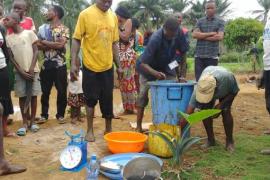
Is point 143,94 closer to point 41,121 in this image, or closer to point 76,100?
point 76,100

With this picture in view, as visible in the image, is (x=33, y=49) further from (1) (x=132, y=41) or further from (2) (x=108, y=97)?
(1) (x=132, y=41)

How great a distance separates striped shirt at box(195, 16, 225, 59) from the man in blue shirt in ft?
3.99

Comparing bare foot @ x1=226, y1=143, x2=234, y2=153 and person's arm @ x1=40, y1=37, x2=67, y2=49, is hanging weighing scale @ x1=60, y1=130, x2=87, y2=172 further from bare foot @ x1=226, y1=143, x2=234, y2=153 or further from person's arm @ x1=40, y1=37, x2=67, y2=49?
person's arm @ x1=40, y1=37, x2=67, y2=49

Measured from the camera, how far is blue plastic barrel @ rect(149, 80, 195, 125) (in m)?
4.80

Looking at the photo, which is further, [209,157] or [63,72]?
[63,72]

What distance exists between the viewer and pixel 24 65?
5672 mm

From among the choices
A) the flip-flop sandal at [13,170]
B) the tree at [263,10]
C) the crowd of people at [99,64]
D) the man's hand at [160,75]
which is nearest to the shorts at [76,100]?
the crowd of people at [99,64]

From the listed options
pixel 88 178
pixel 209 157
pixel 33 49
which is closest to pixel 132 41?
pixel 33 49

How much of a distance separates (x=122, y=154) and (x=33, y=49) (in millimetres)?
2229

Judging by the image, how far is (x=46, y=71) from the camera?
614 cm

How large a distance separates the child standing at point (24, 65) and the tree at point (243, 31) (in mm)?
18024

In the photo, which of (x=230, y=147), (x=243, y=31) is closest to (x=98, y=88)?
(x=230, y=147)

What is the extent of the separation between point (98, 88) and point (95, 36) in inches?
25.3

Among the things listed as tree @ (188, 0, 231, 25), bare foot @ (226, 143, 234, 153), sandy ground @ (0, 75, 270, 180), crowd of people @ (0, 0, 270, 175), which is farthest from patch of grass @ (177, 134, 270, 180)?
tree @ (188, 0, 231, 25)
